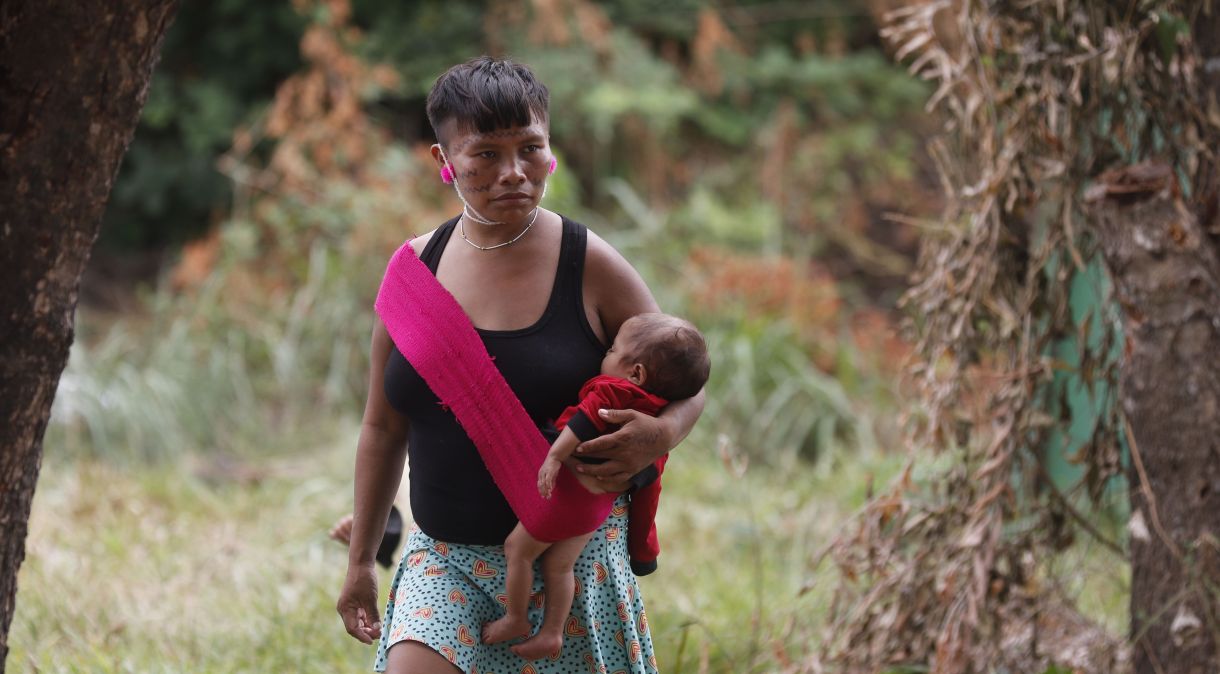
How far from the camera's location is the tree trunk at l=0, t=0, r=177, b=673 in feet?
7.86

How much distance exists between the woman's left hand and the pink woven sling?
7 centimetres

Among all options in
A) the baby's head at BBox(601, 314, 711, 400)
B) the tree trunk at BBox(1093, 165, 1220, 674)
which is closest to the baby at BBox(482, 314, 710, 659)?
the baby's head at BBox(601, 314, 711, 400)

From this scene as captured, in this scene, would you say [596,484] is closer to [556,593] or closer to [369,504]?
[556,593]

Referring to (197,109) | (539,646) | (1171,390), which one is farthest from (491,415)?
(197,109)

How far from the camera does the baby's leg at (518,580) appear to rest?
2354 millimetres

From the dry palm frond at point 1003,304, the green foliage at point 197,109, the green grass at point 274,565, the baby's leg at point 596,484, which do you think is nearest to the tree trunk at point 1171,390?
the dry palm frond at point 1003,304

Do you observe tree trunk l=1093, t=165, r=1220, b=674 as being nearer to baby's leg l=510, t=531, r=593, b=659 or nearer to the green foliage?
baby's leg l=510, t=531, r=593, b=659

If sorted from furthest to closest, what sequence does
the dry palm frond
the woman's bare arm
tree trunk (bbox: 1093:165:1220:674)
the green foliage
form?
the green foliage < the dry palm frond < tree trunk (bbox: 1093:165:1220:674) < the woman's bare arm

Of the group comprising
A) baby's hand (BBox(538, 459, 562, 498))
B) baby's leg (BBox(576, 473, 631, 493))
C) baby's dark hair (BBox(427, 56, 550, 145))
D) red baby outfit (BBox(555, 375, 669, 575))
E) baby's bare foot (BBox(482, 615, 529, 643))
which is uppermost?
baby's dark hair (BBox(427, 56, 550, 145))

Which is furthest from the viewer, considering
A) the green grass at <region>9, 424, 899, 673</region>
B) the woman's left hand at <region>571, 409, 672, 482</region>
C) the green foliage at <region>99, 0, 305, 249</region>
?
the green foliage at <region>99, 0, 305, 249</region>

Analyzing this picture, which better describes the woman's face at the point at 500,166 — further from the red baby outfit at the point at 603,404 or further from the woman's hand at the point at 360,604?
the woman's hand at the point at 360,604

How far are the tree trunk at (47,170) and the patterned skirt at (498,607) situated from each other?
2.42ft

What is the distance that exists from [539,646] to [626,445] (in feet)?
1.38

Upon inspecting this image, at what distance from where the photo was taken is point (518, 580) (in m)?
2.37
